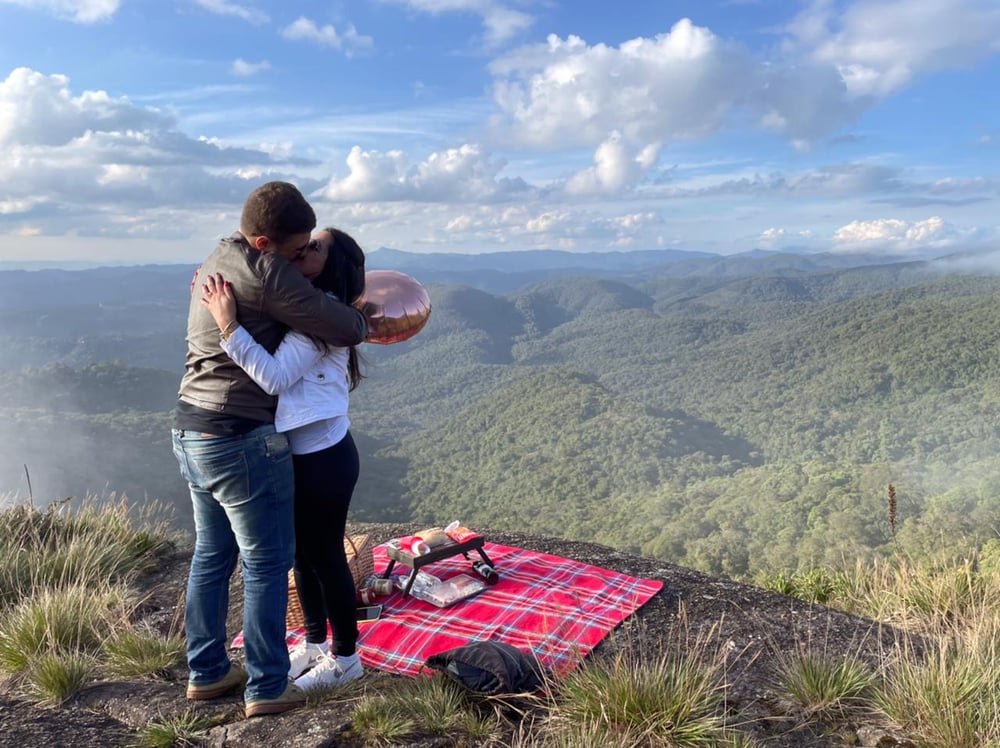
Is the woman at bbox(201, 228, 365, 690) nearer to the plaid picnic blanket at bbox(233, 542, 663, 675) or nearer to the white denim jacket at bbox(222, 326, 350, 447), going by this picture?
the white denim jacket at bbox(222, 326, 350, 447)

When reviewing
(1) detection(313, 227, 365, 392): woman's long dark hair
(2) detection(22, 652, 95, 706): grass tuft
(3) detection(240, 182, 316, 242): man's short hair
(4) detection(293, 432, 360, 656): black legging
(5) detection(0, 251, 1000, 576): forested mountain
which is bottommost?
(5) detection(0, 251, 1000, 576): forested mountain

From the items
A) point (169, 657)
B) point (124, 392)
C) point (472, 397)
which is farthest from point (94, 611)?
point (472, 397)

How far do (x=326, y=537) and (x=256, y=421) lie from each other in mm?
553

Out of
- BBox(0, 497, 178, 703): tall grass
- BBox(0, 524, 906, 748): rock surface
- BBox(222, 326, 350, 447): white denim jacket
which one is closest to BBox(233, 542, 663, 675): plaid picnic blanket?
BBox(0, 524, 906, 748): rock surface

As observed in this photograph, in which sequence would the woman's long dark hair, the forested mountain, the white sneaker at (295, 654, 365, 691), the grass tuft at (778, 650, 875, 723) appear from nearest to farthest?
the woman's long dark hair
the grass tuft at (778, 650, 875, 723)
the white sneaker at (295, 654, 365, 691)
the forested mountain

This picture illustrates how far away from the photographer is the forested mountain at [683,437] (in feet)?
129

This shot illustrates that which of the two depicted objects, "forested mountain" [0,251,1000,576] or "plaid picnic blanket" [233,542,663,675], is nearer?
"plaid picnic blanket" [233,542,663,675]

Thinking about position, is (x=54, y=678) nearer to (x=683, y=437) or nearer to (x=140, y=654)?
(x=140, y=654)

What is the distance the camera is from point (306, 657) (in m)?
2.98

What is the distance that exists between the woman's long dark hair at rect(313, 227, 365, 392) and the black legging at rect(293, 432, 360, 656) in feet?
1.73

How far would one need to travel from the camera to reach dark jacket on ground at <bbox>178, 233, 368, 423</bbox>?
7.28 feet

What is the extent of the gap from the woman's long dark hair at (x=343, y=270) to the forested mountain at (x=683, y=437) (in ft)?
1.53

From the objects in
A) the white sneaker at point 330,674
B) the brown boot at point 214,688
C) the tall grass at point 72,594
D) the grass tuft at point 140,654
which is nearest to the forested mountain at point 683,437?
the white sneaker at point 330,674

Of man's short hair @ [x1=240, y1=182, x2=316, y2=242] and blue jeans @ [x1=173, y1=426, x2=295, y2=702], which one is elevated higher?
man's short hair @ [x1=240, y1=182, x2=316, y2=242]
